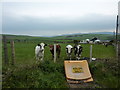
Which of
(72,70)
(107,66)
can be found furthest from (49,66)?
(107,66)

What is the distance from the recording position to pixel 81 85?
6363 mm

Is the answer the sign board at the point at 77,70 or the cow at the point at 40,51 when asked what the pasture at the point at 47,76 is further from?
the cow at the point at 40,51

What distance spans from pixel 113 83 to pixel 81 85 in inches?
50.3

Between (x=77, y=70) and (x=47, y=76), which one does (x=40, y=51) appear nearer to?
(x=77, y=70)

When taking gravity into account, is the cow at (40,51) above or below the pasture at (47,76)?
above

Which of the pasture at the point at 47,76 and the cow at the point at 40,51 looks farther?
the cow at the point at 40,51

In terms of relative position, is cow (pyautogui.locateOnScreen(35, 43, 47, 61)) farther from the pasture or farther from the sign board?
the sign board

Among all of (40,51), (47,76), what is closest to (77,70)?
(47,76)

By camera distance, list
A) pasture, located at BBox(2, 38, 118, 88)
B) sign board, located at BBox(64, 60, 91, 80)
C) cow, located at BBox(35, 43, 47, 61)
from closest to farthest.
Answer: pasture, located at BBox(2, 38, 118, 88), sign board, located at BBox(64, 60, 91, 80), cow, located at BBox(35, 43, 47, 61)

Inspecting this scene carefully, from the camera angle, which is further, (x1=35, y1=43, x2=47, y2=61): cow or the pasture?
(x1=35, y1=43, x2=47, y2=61): cow

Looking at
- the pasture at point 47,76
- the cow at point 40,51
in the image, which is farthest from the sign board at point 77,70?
the cow at point 40,51

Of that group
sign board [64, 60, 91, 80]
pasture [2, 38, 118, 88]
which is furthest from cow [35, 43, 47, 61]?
sign board [64, 60, 91, 80]

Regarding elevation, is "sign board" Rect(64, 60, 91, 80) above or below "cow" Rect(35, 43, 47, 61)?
below

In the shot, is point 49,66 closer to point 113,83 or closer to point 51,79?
point 51,79
